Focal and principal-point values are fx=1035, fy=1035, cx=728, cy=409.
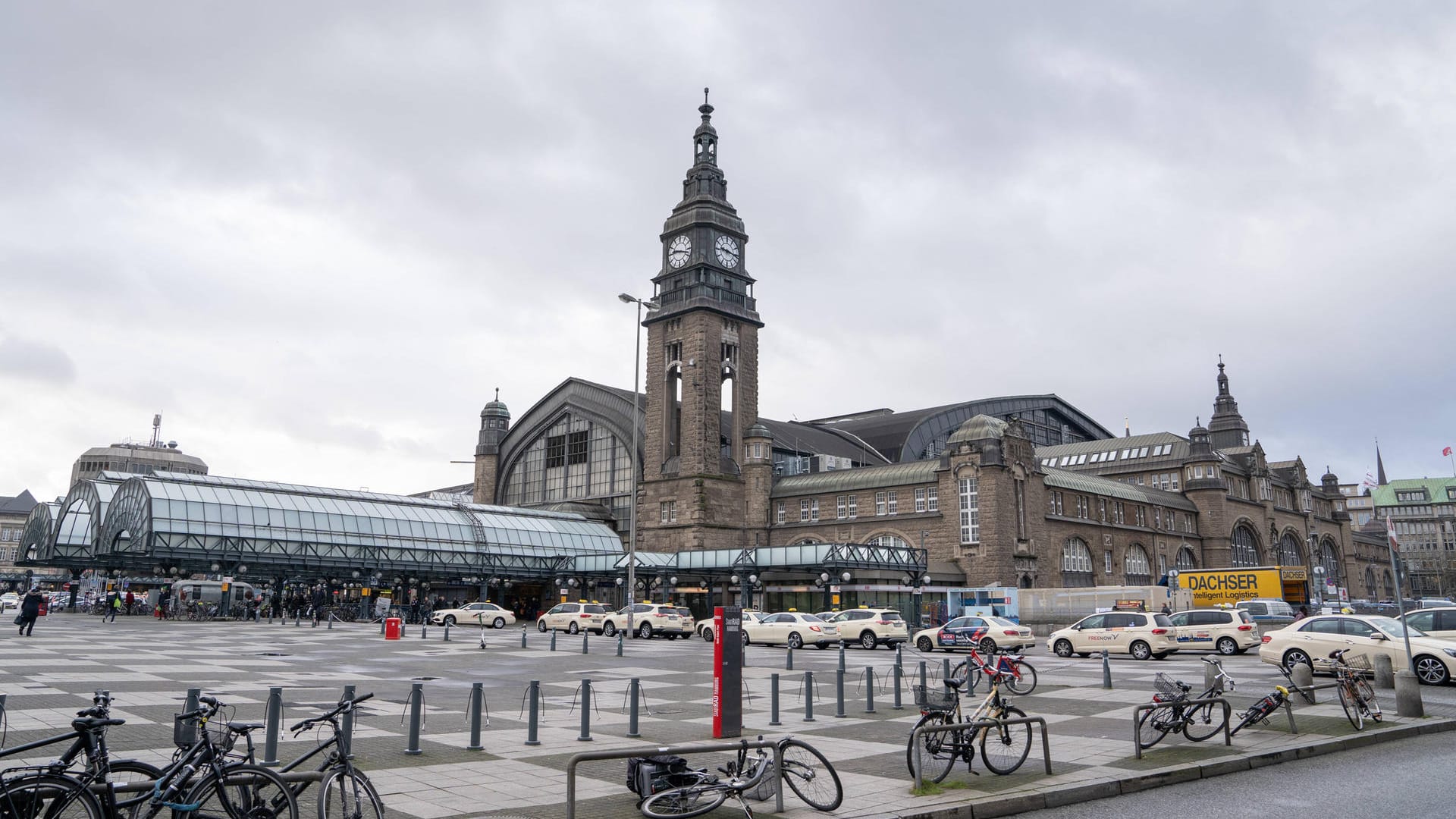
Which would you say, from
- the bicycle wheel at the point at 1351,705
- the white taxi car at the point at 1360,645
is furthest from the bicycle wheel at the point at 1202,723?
the white taxi car at the point at 1360,645

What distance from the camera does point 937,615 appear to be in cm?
5794

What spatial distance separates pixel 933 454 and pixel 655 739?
81944 mm

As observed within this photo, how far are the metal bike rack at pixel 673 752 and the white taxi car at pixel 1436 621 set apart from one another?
20581 millimetres

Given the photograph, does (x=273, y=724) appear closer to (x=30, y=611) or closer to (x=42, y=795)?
(x=42, y=795)

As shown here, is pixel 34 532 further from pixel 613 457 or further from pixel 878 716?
pixel 878 716

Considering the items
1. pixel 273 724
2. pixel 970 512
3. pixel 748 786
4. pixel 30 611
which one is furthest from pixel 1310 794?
pixel 970 512

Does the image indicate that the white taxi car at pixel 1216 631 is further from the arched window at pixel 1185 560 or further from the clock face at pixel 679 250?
the arched window at pixel 1185 560

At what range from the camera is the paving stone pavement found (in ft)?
34.3

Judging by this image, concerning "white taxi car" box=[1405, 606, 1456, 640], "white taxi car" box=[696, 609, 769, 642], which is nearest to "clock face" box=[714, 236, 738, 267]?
"white taxi car" box=[696, 609, 769, 642]

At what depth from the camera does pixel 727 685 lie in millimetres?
13680

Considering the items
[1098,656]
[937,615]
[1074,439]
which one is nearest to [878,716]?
[1098,656]

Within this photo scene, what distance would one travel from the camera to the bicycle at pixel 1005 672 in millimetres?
15740

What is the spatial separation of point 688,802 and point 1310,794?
6607 millimetres

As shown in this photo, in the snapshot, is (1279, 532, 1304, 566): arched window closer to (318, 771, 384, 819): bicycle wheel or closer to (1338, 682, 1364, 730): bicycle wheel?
(1338, 682, 1364, 730): bicycle wheel
